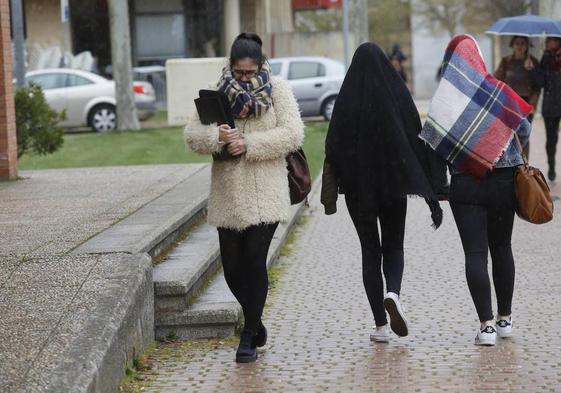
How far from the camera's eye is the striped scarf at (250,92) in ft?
23.1

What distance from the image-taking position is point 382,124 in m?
7.28

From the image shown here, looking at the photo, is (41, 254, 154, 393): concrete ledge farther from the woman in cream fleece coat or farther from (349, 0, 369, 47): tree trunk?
(349, 0, 369, 47): tree trunk

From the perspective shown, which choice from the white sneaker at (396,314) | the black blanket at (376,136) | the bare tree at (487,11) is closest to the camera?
the black blanket at (376,136)

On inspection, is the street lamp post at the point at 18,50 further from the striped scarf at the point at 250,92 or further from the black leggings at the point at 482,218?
→ the black leggings at the point at 482,218

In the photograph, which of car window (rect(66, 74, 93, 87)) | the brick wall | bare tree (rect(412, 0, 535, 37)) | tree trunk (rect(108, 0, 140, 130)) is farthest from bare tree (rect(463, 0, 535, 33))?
the brick wall

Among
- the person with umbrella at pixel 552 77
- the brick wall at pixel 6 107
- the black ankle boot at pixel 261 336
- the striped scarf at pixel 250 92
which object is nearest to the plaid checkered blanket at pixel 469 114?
the striped scarf at pixel 250 92

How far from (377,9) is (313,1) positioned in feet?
41.5

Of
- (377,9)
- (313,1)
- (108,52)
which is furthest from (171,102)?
(377,9)

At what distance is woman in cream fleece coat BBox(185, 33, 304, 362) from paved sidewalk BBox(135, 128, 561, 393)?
36 centimetres

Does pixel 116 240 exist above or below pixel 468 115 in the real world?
below

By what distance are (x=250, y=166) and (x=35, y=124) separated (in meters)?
9.78

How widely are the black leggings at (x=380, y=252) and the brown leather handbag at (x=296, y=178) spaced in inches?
11.7

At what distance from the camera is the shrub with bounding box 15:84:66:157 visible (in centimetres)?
1638

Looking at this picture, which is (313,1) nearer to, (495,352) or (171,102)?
(171,102)
